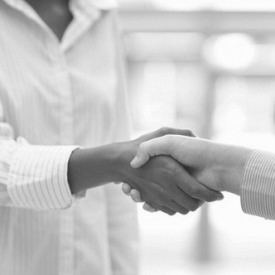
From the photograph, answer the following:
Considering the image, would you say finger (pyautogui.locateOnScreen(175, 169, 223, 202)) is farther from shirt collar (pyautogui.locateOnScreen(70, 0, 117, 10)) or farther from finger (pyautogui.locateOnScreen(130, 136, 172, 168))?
shirt collar (pyautogui.locateOnScreen(70, 0, 117, 10))

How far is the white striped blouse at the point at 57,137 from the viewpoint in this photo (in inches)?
48.6

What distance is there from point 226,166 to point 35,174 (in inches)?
Answer: 16.3

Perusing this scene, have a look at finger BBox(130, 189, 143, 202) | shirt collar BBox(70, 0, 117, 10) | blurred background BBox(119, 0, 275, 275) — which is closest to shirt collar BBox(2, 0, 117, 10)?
shirt collar BBox(70, 0, 117, 10)

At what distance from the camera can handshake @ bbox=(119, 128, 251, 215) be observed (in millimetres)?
1256

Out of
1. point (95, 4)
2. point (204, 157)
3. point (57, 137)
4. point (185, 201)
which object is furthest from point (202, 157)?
point (95, 4)

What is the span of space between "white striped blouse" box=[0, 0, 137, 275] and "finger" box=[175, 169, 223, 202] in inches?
9.6

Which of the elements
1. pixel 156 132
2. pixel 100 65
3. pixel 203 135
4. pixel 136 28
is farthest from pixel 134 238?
pixel 203 135

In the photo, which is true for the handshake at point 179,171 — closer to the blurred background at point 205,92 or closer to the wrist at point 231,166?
the wrist at point 231,166

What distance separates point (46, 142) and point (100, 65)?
274mm

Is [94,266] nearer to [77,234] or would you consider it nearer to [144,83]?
[77,234]

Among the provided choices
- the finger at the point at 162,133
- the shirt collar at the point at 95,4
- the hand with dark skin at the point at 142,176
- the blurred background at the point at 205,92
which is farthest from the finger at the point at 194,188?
the blurred background at the point at 205,92

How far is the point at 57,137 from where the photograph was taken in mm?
1383

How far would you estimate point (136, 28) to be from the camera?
10.9 ft

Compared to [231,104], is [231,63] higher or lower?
higher
